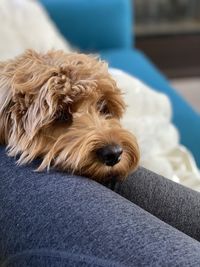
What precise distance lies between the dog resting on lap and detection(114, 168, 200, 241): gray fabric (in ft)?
0.10

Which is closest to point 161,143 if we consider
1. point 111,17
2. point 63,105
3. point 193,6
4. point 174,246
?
point 63,105

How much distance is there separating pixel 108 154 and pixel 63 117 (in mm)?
146

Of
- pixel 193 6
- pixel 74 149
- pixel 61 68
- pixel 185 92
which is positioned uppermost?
pixel 61 68

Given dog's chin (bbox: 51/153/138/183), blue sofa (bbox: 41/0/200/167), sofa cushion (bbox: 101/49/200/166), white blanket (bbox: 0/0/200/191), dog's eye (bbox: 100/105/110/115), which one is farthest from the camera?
blue sofa (bbox: 41/0/200/167)

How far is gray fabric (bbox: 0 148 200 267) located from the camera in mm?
740

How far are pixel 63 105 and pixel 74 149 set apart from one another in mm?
119

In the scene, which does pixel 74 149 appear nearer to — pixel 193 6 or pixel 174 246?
pixel 174 246

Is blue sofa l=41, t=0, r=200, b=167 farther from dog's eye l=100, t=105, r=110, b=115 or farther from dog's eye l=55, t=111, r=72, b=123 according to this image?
dog's eye l=55, t=111, r=72, b=123

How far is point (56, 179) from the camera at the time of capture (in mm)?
905

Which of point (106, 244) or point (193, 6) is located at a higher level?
point (106, 244)

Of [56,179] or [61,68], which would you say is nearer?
[56,179]

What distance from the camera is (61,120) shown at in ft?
3.57

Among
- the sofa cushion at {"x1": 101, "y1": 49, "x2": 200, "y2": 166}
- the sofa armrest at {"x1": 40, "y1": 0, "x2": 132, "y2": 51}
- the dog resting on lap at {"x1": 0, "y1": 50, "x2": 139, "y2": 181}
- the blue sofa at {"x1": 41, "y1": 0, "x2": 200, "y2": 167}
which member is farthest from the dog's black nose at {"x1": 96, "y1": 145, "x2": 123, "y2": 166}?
the sofa armrest at {"x1": 40, "y1": 0, "x2": 132, "y2": 51}

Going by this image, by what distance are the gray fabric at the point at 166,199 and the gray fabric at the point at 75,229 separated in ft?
0.49
